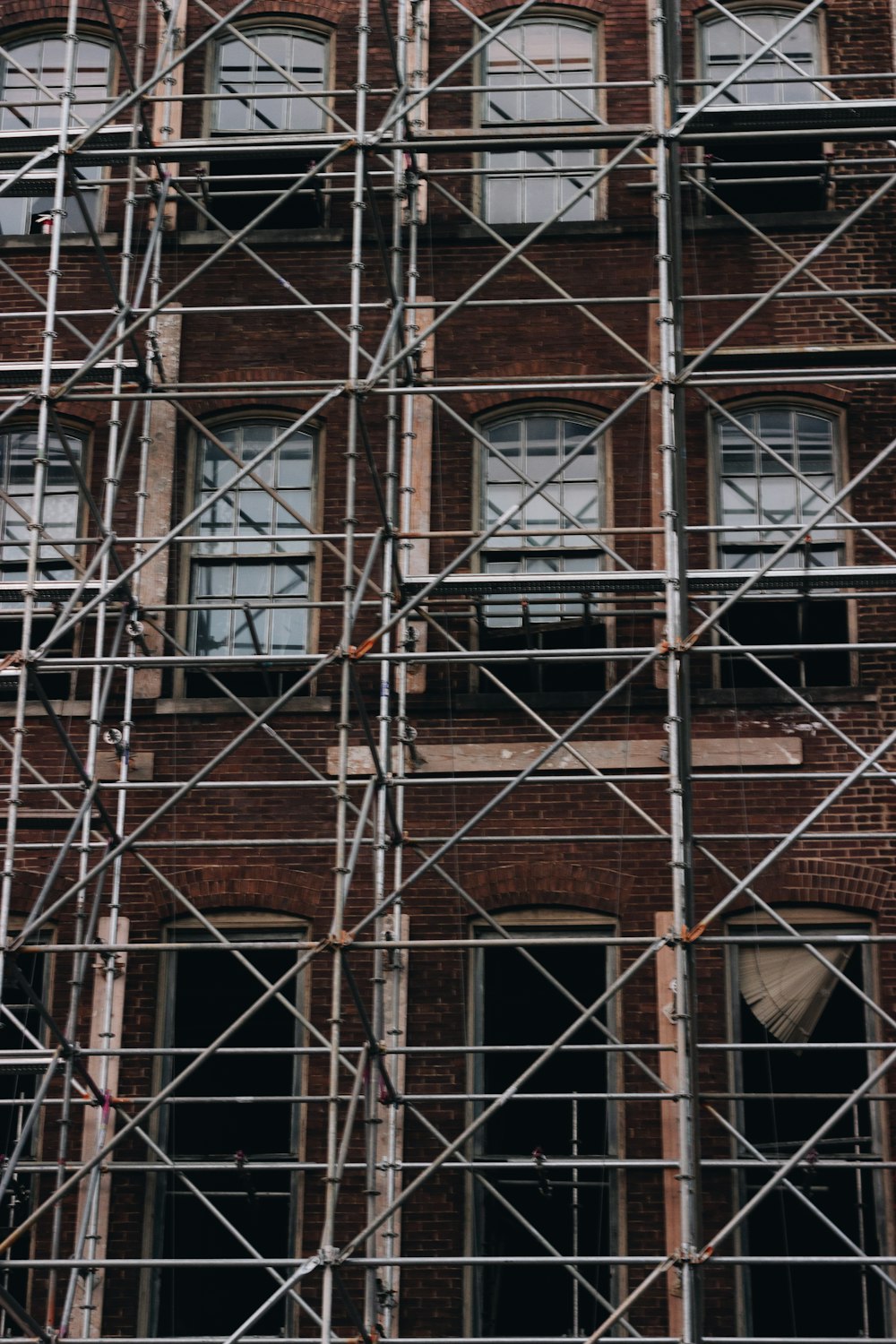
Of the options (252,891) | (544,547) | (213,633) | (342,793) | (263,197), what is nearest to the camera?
(342,793)

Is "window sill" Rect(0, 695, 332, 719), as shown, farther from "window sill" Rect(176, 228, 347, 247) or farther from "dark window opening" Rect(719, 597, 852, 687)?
"window sill" Rect(176, 228, 347, 247)

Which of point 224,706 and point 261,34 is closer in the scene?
point 224,706

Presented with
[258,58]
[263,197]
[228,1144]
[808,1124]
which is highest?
[258,58]

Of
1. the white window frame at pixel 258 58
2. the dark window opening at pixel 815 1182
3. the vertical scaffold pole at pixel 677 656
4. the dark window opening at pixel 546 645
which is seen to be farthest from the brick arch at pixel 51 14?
the dark window opening at pixel 815 1182

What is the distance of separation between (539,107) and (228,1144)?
917 cm

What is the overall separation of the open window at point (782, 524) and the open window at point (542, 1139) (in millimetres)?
2573

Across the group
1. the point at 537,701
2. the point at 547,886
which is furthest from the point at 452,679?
the point at 547,886

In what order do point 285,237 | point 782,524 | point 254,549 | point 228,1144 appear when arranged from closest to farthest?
point 228,1144, point 782,524, point 254,549, point 285,237

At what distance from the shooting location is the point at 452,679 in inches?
595

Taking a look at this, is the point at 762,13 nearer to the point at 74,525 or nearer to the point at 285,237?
the point at 285,237

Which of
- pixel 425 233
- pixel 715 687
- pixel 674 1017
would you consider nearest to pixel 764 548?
pixel 715 687

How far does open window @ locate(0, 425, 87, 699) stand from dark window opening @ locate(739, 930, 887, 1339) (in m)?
5.95

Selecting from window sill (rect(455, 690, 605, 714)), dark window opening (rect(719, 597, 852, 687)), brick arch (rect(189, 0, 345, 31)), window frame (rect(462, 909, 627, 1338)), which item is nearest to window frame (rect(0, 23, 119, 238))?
brick arch (rect(189, 0, 345, 31))

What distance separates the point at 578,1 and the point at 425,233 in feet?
9.20
